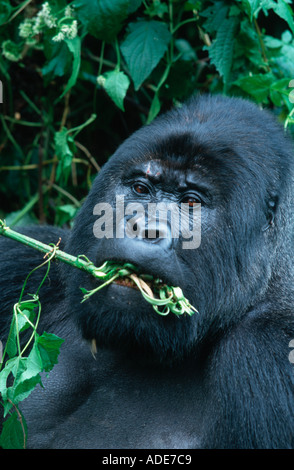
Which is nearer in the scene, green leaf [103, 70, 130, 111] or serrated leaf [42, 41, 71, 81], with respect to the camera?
green leaf [103, 70, 130, 111]

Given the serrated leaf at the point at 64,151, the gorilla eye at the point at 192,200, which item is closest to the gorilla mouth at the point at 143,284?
the gorilla eye at the point at 192,200

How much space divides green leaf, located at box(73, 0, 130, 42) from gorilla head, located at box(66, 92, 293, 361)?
109cm

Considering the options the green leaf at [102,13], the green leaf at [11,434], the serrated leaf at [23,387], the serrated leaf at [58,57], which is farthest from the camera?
the serrated leaf at [58,57]

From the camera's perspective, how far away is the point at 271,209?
336 cm

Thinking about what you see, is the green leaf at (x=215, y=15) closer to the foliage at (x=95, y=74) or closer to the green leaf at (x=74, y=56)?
the foliage at (x=95, y=74)

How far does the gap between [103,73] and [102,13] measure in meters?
1.13

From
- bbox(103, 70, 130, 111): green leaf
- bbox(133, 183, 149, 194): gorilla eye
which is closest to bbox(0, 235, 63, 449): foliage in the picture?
bbox(133, 183, 149, 194): gorilla eye

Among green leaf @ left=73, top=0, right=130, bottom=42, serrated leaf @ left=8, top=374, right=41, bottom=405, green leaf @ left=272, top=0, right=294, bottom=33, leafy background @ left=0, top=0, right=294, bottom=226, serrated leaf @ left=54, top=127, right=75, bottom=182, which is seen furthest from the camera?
serrated leaf @ left=54, top=127, right=75, bottom=182

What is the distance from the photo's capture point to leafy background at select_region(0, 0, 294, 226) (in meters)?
4.35

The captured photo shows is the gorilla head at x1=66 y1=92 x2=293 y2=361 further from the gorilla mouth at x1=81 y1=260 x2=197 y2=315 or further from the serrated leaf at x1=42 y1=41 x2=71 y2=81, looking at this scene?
the serrated leaf at x1=42 y1=41 x2=71 y2=81

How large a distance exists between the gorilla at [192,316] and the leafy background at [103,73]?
976 mm

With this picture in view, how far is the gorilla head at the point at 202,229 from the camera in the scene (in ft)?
Result: 9.68

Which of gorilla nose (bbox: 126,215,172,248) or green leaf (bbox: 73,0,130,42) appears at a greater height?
green leaf (bbox: 73,0,130,42)

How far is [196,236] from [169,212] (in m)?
0.17
